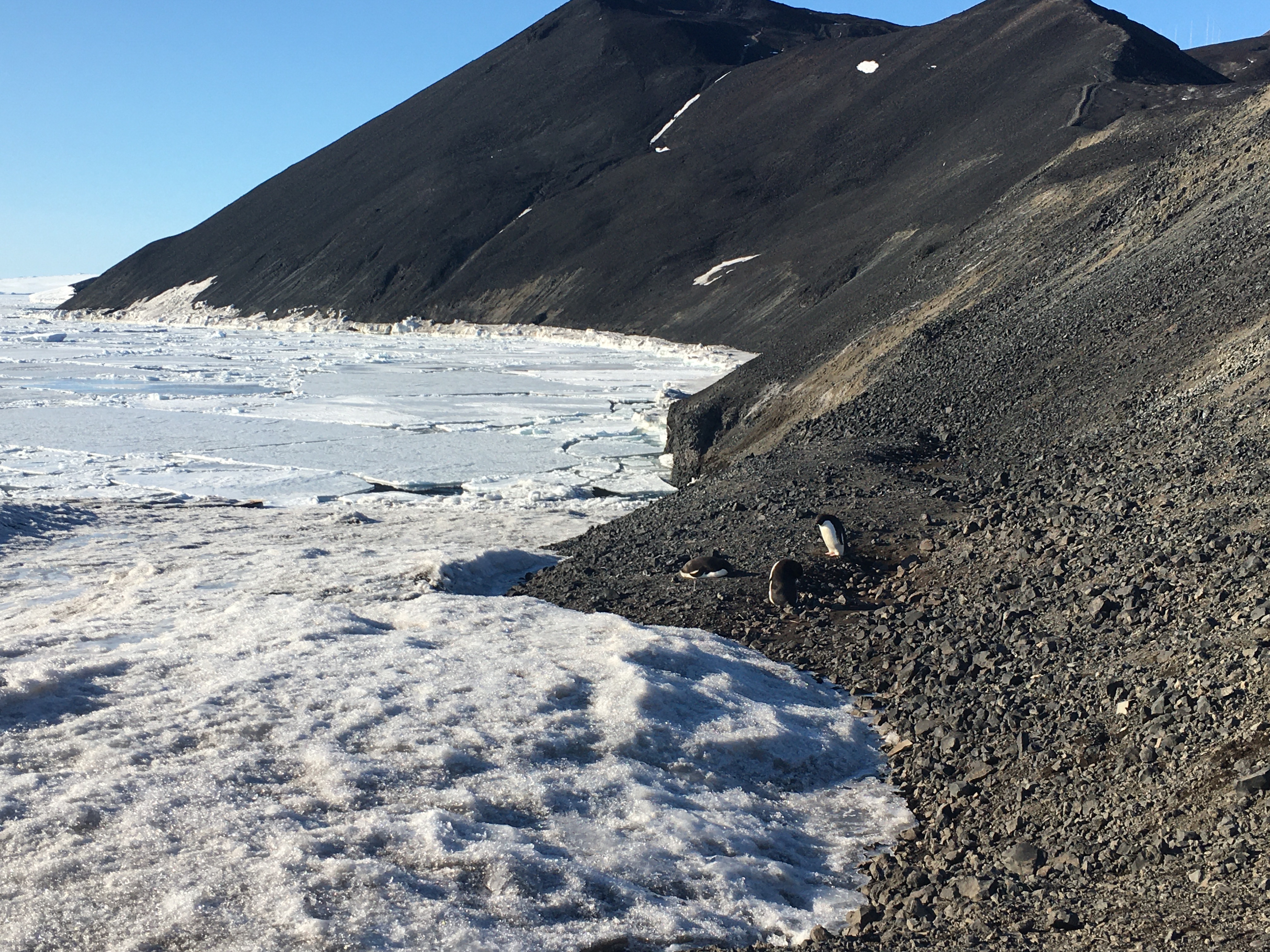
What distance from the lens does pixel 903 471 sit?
1105 cm

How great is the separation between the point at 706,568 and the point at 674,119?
7125 centimetres

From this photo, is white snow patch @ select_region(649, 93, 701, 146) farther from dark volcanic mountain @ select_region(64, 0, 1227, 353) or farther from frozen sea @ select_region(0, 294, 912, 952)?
frozen sea @ select_region(0, 294, 912, 952)

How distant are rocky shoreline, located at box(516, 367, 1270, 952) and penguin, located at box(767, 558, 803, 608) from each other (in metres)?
0.10

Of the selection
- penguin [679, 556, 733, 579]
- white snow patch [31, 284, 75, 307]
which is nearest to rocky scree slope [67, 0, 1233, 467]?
penguin [679, 556, 733, 579]

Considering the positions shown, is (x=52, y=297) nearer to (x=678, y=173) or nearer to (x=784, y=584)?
(x=678, y=173)

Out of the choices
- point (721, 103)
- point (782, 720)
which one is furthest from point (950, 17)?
point (782, 720)

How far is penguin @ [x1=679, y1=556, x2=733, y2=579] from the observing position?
9.25 metres

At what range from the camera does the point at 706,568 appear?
365 inches

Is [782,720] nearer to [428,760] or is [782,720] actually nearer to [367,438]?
[428,760]

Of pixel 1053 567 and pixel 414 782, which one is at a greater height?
pixel 1053 567

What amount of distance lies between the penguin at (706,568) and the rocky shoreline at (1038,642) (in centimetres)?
15

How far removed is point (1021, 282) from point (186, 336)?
180 feet

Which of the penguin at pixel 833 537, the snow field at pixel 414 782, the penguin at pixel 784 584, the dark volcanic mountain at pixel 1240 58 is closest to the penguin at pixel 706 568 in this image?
the penguin at pixel 784 584

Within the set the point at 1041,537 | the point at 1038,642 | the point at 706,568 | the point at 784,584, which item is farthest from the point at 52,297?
the point at 1038,642
